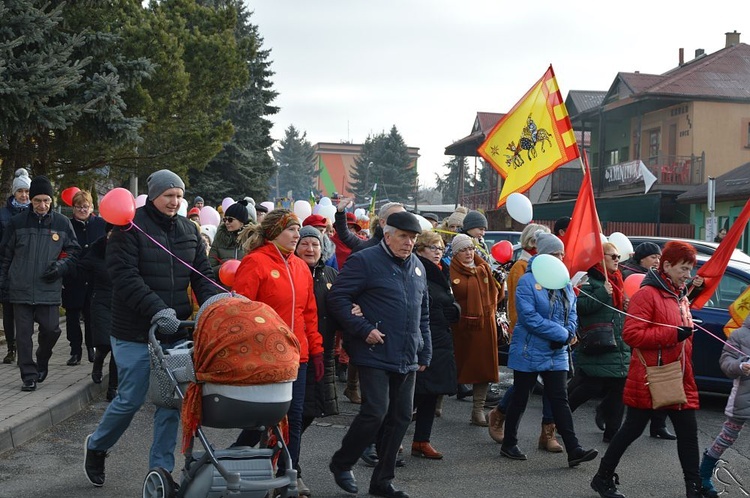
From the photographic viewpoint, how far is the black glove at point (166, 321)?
213 inches

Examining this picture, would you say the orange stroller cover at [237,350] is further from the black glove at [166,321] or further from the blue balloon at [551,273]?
the blue balloon at [551,273]

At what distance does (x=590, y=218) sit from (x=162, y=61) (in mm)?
11520

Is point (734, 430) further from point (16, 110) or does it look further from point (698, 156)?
point (698, 156)

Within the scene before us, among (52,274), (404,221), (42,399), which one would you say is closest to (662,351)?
(404,221)

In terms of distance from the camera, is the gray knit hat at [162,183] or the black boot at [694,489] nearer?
the gray knit hat at [162,183]

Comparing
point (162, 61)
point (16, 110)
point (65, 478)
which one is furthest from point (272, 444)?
point (162, 61)

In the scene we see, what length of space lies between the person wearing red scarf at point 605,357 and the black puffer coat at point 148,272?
3661 mm

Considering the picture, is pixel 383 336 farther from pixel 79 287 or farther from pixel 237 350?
pixel 79 287

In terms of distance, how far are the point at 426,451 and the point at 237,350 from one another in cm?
326

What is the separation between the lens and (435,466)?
7422 millimetres

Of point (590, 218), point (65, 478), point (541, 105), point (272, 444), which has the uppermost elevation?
point (541, 105)

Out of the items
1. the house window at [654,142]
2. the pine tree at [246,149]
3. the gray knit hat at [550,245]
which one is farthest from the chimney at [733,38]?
the gray knit hat at [550,245]

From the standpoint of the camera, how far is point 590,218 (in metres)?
8.33

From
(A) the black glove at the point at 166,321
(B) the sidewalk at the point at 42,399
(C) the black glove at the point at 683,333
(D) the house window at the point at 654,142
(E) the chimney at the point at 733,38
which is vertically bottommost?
(B) the sidewalk at the point at 42,399
